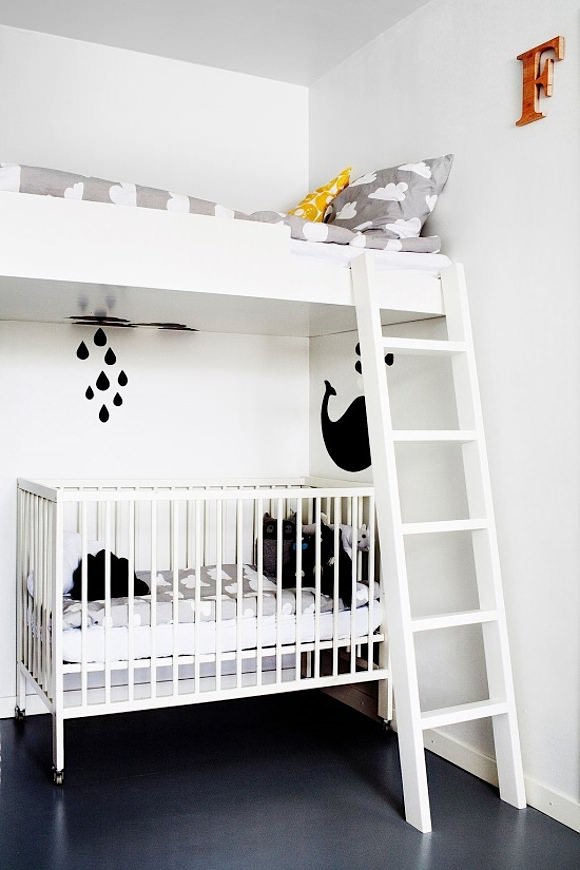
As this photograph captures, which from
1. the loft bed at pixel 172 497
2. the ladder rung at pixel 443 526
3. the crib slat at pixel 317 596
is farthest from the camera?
the crib slat at pixel 317 596

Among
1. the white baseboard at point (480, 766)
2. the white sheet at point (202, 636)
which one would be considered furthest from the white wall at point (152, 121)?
the white baseboard at point (480, 766)

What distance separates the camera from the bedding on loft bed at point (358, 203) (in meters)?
2.31

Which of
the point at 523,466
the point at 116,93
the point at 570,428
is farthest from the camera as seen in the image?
the point at 116,93

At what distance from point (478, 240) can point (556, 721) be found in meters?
1.46

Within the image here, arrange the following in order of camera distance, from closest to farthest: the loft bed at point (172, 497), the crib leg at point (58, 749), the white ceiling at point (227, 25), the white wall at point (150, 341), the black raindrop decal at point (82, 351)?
the loft bed at point (172, 497)
the crib leg at point (58, 749)
the white ceiling at point (227, 25)
the white wall at point (150, 341)
the black raindrop decal at point (82, 351)

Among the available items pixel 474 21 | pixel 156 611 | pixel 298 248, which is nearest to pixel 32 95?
pixel 298 248

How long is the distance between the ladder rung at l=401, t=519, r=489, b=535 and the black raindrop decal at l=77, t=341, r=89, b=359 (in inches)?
61.5

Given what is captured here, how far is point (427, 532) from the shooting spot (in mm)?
2531

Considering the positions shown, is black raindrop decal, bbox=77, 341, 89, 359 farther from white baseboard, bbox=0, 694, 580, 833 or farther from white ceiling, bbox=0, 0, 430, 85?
white baseboard, bbox=0, 694, 580, 833

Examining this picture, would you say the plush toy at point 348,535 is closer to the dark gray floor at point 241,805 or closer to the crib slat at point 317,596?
the crib slat at point 317,596

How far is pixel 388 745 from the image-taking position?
294cm

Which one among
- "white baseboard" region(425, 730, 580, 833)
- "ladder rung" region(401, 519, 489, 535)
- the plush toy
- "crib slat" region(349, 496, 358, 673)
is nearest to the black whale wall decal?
the plush toy

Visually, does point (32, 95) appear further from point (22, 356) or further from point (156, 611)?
point (156, 611)

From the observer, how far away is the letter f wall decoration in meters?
2.37
